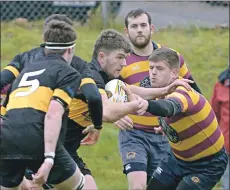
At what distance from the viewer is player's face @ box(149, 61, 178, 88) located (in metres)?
8.09

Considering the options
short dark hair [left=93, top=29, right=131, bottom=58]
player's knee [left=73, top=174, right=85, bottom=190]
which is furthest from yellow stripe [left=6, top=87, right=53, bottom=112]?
short dark hair [left=93, top=29, right=131, bottom=58]

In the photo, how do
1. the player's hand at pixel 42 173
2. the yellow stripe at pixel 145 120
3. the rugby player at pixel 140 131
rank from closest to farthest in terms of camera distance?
the player's hand at pixel 42 173 → the rugby player at pixel 140 131 → the yellow stripe at pixel 145 120

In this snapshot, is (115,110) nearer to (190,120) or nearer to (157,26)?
(190,120)

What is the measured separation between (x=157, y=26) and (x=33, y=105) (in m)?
7.90

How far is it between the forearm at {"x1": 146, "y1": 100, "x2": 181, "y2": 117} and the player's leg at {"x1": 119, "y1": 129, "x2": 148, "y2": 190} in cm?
171

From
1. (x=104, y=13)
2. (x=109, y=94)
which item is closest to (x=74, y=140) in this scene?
(x=109, y=94)

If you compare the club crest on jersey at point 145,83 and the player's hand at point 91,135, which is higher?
the club crest on jersey at point 145,83

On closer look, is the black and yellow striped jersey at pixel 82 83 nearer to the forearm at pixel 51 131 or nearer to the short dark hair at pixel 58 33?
the short dark hair at pixel 58 33

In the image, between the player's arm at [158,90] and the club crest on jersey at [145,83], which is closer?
the player's arm at [158,90]


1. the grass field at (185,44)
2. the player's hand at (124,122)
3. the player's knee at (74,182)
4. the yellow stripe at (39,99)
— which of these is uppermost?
the yellow stripe at (39,99)

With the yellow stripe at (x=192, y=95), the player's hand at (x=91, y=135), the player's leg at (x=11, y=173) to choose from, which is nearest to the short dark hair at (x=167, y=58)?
the yellow stripe at (x=192, y=95)

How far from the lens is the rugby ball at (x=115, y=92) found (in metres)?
7.95

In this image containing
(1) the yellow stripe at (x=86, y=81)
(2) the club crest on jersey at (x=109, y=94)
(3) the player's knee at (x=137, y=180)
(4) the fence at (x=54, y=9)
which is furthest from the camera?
(4) the fence at (x=54, y=9)

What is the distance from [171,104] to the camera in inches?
291
